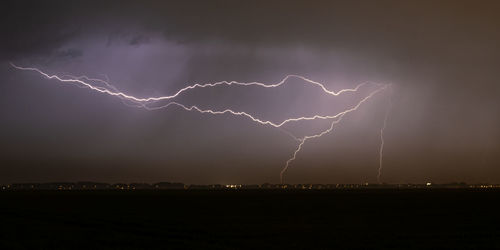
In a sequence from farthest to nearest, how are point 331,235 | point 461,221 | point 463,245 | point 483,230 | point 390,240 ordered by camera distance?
point 461,221
point 483,230
point 331,235
point 390,240
point 463,245

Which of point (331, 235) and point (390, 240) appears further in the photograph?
point (331, 235)

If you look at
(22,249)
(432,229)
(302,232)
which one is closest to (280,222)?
(302,232)

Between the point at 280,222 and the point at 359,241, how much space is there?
1002cm

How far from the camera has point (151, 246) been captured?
2039 cm

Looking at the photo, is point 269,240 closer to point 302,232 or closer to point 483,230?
point 302,232

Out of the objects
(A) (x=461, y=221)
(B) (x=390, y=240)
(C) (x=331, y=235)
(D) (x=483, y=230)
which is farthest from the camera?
(A) (x=461, y=221)

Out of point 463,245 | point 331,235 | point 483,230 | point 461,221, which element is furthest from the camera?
point 461,221

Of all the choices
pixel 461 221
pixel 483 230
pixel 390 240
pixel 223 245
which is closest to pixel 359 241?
pixel 390 240

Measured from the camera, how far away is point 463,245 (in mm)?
20891

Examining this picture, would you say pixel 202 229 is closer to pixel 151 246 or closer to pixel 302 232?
pixel 302 232

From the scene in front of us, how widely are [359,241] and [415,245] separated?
2.24 metres

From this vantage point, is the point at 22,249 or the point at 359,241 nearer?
the point at 22,249

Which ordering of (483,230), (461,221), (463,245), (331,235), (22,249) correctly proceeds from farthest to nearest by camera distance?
(461,221)
(483,230)
(331,235)
(463,245)
(22,249)

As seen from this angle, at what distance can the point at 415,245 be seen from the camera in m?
21.1
